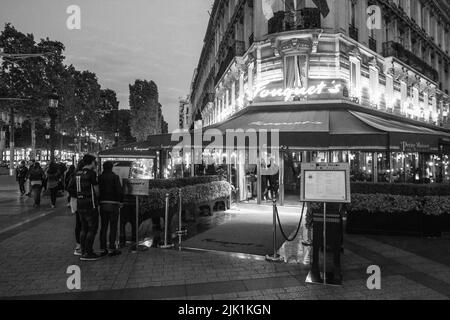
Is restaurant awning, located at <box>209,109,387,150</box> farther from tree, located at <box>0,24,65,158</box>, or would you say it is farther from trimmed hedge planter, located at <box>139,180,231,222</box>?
tree, located at <box>0,24,65,158</box>

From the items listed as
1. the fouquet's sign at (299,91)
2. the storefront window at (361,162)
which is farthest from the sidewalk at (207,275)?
the storefront window at (361,162)

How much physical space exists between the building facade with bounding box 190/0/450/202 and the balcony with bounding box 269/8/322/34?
4 centimetres

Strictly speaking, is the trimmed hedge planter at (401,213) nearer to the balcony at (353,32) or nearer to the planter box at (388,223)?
the planter box at (388,223)

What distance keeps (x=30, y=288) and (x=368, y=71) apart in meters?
15.6

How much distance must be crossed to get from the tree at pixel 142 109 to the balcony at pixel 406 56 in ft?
149

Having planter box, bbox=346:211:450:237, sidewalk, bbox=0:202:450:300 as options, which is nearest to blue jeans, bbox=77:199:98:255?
sidewalk, bbox=0:202:450:300

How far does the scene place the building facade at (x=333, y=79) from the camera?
33.8ft

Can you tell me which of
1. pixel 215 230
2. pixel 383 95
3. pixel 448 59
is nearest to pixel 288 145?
pixel 215 230

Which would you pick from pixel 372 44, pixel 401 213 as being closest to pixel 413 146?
pixel 401 213

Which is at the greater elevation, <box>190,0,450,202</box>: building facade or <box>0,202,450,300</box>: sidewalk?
<box>190,0,450,202</box>: building facade

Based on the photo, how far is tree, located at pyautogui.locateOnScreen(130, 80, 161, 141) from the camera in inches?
2338

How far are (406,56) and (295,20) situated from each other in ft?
26.1

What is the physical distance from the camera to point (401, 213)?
→ 25.2ft

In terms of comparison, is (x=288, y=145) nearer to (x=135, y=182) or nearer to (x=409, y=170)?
(x=135, y=182)
